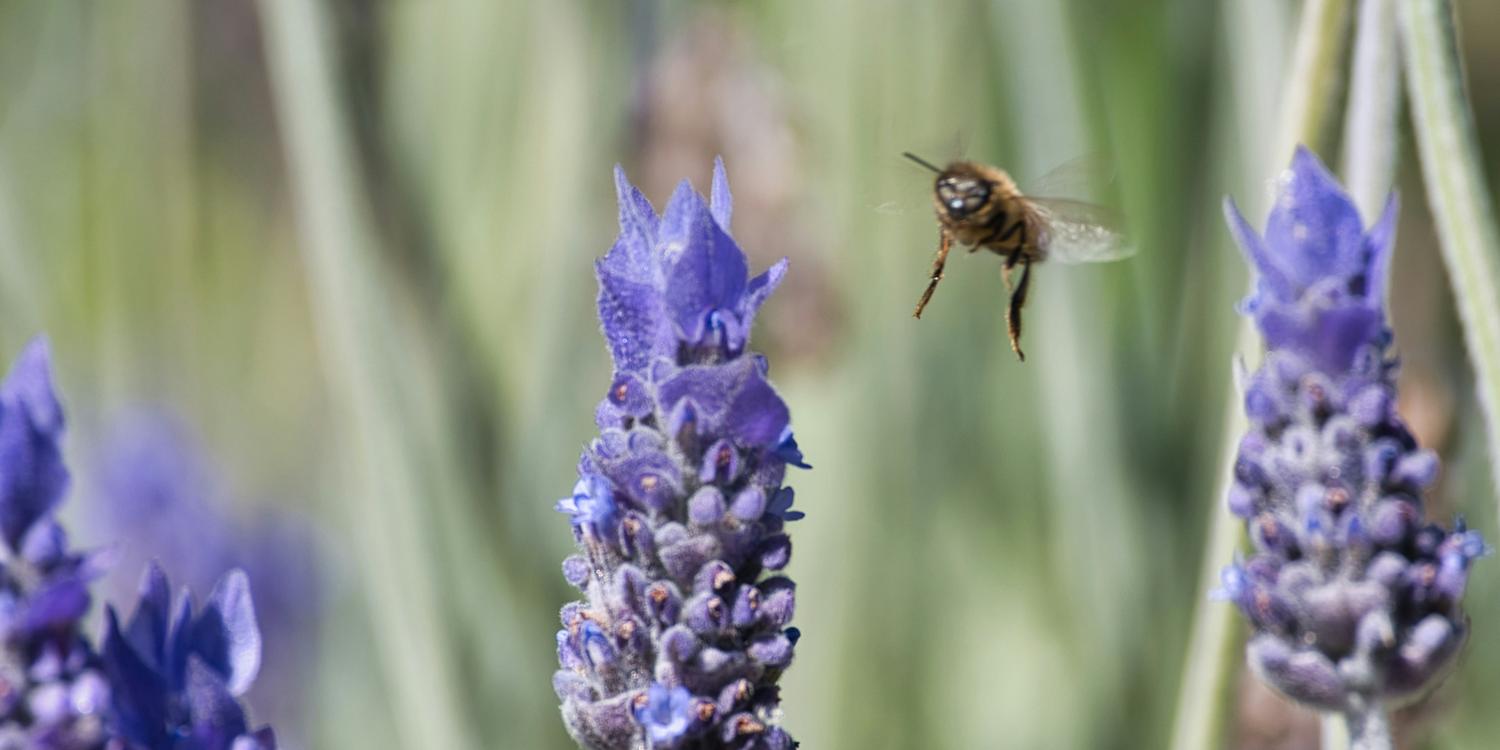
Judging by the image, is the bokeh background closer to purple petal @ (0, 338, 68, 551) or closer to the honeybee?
the honeybee

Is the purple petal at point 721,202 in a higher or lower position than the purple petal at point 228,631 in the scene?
higher

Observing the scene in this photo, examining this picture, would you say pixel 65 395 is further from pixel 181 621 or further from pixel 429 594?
pixel 181 621

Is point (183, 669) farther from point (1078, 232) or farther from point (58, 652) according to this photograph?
point (1078, 232)

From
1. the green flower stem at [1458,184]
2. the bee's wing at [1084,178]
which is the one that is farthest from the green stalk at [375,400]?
the green flower stem at [1458,184]

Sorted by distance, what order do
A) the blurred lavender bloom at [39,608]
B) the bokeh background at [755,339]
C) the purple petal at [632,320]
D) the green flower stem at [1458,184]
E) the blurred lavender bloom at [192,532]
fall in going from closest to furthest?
1. the blurred lavender bloom at [39,608]
2. the purple petal at [632,320]
3. the green flower stem at [1458,184]
4. the bokeh background at [755,339]
5. the blurred lavender bloom at [192,532]

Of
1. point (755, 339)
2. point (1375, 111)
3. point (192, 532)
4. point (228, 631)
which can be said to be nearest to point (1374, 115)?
point (1375, 111)

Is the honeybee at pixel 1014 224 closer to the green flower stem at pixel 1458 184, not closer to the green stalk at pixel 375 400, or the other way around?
the green flower stem at pixel 1458 184

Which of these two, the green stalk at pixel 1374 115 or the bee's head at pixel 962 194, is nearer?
the green stalk at pixel 1374 115
